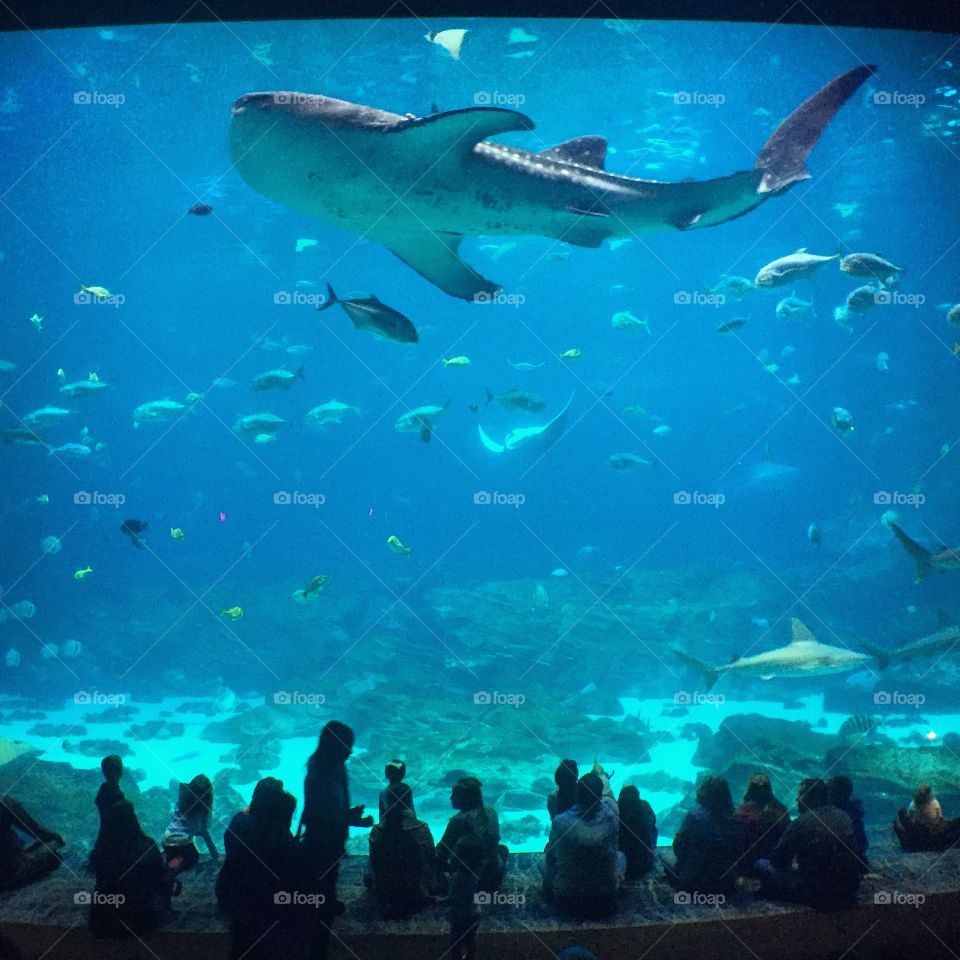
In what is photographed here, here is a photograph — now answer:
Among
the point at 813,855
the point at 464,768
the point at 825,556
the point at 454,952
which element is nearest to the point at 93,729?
the point at 464,768

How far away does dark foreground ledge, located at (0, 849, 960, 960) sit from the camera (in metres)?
3.90

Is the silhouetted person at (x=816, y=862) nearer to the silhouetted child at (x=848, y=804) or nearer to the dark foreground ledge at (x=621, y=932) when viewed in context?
the dark foreground ledge at (x=621, y=932)

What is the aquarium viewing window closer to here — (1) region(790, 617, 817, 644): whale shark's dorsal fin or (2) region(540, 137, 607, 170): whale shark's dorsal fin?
(2) region(540, 137, 607, 170): whale shark's dorsal fin

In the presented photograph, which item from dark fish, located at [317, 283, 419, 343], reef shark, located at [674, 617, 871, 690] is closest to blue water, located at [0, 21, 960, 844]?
Answer: dark fish, located at [317, 283, 419, 343]

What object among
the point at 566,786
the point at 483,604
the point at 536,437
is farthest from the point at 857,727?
the point at 483,604

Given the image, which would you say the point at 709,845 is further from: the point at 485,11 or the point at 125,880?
the point at 485,11

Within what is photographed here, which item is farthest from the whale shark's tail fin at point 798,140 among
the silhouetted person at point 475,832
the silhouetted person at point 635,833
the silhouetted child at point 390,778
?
the silhouetted child at point 390,778

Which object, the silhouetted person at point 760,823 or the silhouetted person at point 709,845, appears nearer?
the silhouetted person at point 709,845

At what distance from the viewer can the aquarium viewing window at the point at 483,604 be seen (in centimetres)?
412

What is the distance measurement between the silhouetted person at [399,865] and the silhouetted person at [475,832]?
0.67ft

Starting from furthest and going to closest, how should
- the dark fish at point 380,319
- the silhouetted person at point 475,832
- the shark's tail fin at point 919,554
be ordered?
the shark's tail fin at point 919,554, the dark fish at point 380,319, the silhouetted person at point 475,832

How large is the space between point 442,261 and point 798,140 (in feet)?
9.48

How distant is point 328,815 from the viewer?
442cm

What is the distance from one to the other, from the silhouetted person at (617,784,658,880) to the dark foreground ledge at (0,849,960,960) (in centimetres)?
53
